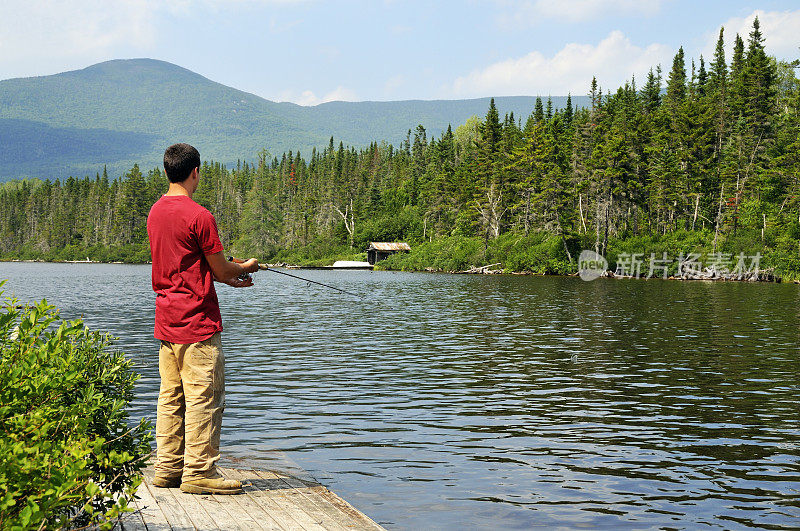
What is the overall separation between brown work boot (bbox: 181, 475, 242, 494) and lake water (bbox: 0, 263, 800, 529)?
5.89 feet

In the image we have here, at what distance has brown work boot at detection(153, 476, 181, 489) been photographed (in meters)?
7.08

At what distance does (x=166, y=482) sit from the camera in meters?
7.10

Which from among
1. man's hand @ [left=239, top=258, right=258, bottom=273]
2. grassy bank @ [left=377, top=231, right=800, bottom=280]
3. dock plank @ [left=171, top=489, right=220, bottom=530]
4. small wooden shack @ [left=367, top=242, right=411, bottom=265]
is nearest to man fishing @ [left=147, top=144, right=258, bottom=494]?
dock plank @ [left=171, top=489, right=220, bottom=530]

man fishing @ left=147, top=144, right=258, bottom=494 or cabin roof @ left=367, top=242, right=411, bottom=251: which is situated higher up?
cabin roof @ left=367, top=242, right=411, bottom=251

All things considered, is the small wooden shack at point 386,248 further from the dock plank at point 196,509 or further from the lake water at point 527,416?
the dock plank at point 196,509

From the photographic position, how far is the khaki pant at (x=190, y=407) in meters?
6.81

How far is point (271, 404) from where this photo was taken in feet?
47.9

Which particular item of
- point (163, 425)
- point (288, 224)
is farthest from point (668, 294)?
point (288, 224)

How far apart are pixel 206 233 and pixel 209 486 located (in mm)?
2377

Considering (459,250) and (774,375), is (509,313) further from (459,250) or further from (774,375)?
(459,250)

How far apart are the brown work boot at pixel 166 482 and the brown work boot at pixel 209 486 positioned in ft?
0.75

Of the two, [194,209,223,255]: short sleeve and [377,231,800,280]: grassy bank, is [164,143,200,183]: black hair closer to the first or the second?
[194,209,223,255]: short sleeve

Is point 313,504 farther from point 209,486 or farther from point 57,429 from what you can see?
point 57,429
